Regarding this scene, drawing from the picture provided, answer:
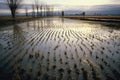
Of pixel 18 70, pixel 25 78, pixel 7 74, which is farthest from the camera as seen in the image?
pixel 18 70

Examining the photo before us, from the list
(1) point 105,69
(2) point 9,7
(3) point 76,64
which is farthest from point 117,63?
(2) point 9,7

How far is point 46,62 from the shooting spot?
7594mm

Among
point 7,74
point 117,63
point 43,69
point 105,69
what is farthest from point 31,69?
point 117,63

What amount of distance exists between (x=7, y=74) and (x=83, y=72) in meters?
2.56

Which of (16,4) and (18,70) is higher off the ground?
(16,4)

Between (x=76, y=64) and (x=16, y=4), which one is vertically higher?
(x=16, y=4)

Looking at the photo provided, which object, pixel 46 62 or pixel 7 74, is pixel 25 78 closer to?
pixel 7 74

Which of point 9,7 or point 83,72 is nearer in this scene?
point 83,72

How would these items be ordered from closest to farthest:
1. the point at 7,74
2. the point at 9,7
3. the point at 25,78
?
the point at 25,78, the point at 7,74, the point at 9,7

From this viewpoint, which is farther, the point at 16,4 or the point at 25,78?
the point at 16,4

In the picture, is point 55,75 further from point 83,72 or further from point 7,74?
point 7,74

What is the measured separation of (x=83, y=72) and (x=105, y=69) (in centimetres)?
94

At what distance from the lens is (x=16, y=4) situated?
62.9m

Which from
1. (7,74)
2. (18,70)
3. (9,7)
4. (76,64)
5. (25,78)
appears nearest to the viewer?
(25,78)
